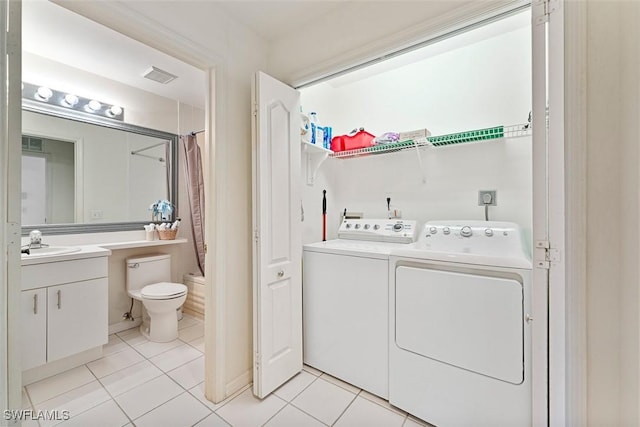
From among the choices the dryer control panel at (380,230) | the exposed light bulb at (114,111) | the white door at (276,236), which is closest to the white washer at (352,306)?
the dryer control panel at (380,230)

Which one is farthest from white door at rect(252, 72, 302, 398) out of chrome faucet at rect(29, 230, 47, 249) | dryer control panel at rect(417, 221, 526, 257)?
chrome faucet at rect(29, 230, 47, 249)

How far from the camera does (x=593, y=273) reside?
105 cm

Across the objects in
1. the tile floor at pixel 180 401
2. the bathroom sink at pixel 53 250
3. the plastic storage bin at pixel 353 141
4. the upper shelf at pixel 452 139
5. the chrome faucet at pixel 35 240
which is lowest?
the tile floor at pixel 180 401

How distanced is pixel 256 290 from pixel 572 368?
1545mm

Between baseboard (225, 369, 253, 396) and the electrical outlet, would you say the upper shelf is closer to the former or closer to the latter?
the electrical outlet

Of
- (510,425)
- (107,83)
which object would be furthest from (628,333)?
(107,83)

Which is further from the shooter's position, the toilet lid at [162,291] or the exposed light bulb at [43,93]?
the toilet lid at [162,291]

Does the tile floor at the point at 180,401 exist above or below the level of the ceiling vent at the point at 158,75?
below

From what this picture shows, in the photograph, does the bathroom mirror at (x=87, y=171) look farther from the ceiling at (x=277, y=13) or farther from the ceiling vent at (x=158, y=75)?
the ceiling at (x=277, y=13)

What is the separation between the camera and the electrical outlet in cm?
184

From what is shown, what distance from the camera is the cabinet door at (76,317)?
187 cm

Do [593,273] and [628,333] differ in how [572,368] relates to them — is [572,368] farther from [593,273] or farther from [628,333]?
[593,273]

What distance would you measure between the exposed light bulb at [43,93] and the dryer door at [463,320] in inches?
123

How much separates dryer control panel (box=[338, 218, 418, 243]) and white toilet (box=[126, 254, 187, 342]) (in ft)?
5.36
